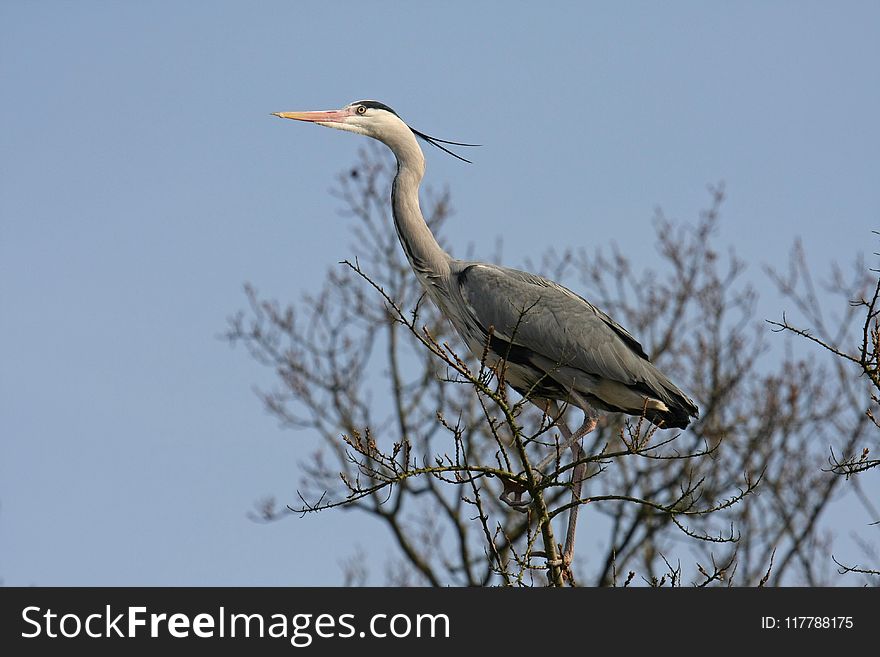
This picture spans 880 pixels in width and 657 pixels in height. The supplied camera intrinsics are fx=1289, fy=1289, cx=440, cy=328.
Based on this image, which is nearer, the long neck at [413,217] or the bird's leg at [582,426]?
the bird's leg at [582,426]

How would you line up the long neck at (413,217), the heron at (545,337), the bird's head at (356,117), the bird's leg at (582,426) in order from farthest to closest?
the bird's head at (356,117) < the long neck at (413,217) < the heron at (545,337) < the bird's leg at (582,426)

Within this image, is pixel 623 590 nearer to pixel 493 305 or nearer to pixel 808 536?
pixel 493 305

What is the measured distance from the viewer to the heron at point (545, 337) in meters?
7.48

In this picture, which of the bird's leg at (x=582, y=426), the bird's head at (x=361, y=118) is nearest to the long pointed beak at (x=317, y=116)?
the bird's head at (x=361, y=118)

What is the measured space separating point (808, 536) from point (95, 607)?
9.51 metres

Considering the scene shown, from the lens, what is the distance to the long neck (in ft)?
26.1

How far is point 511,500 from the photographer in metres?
6.65

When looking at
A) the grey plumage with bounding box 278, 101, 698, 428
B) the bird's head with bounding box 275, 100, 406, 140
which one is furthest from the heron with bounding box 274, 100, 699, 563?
the bird's head with bounding box 275, 100, 406, 140

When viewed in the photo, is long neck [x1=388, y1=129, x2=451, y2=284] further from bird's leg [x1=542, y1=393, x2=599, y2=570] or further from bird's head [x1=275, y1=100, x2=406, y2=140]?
bird's leg [x1=542, y1=393, x2=599, y2=570]

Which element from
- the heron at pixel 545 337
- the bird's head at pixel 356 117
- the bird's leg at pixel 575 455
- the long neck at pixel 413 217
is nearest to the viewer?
the bird's leg at pixel 575 455

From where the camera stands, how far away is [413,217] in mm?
7996

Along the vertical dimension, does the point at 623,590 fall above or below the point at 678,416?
below

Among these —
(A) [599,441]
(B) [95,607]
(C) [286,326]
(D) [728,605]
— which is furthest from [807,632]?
(C) [286,326]

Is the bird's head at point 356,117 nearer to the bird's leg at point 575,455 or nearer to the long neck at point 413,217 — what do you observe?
the long neck at point 413,217
